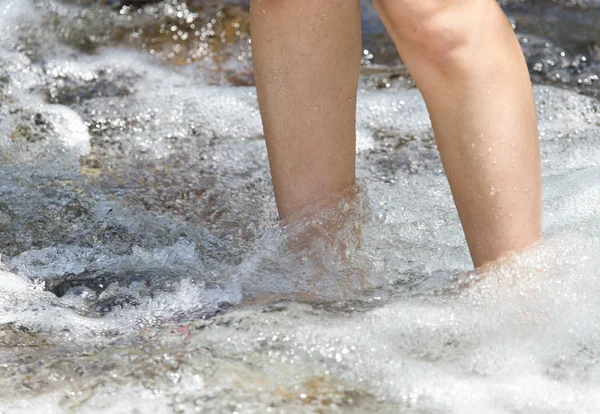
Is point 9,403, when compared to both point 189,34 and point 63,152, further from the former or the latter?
point 189,34

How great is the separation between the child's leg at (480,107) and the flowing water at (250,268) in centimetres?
8

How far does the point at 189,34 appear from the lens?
353 centimetres

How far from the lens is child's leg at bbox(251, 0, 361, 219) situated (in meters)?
1.56

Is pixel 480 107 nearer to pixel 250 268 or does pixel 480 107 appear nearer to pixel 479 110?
pixel 479 110

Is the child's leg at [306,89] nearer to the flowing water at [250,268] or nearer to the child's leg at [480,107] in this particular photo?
the flowing water at [250,268]

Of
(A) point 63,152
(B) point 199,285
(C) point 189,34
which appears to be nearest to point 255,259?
(B) point 199,285

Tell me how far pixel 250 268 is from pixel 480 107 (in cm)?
58

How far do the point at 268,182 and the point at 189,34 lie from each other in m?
1.48

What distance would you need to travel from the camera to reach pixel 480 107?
51.0 inches

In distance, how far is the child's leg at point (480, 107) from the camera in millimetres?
1278

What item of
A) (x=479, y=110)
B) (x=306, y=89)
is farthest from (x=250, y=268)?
(x=479, y=110)

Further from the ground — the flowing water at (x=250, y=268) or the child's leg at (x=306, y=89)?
the child's leg at (x=306, y=89)

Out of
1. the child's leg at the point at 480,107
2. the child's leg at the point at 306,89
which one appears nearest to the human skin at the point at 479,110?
the child's leg at the point at 480,107

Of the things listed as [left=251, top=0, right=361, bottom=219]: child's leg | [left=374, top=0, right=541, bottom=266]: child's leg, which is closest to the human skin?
[left=374, top=0, right=541, bottom=266]: child's leg
